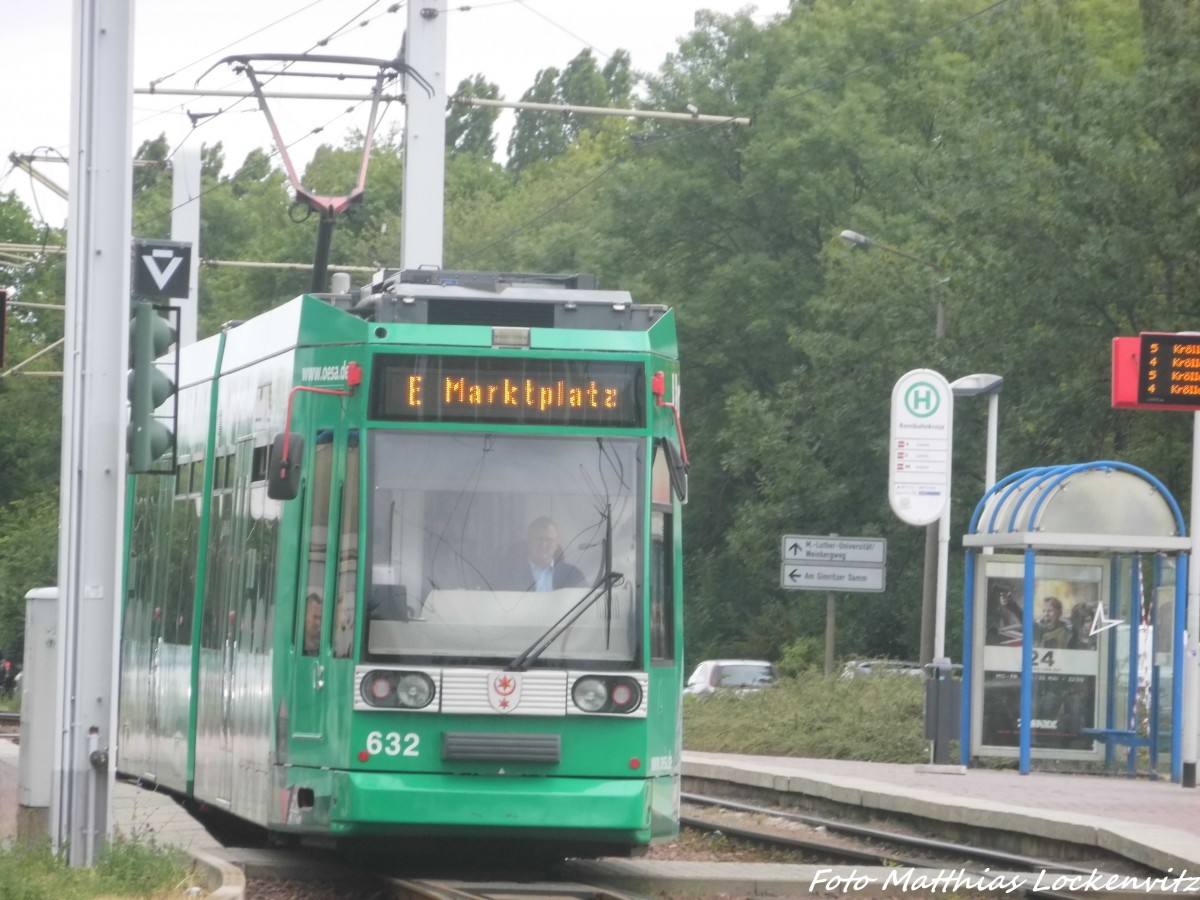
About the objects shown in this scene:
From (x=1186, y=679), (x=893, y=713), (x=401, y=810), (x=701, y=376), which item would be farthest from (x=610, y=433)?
(x=701, y=376)

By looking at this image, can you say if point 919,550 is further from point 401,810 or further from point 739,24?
point 401,810

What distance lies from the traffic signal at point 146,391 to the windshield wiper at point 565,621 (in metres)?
1.98

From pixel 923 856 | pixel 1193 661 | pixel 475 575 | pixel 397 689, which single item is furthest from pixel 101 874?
pixel 1193 661

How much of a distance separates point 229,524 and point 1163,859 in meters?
5.56

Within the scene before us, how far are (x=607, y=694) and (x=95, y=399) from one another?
279 centimetres

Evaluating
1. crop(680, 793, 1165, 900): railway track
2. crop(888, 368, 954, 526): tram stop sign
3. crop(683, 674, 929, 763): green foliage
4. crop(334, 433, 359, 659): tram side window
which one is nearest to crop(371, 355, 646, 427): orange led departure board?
crop(334, 433, 359, 659): tram side window

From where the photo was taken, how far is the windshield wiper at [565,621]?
10609 mm

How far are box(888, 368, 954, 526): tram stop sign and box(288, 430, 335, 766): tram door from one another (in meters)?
12.0

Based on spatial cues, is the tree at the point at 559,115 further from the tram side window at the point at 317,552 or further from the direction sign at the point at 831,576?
the tram side window at the point at 317,552

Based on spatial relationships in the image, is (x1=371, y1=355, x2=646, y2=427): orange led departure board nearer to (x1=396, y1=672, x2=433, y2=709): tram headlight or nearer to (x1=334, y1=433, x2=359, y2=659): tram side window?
(x1=334, y1=433, x2=359, y2=659): tram side window

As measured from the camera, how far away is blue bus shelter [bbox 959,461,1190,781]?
20.2m

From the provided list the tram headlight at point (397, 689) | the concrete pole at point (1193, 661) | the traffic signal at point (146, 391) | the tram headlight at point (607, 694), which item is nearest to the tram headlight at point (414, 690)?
the tram headlight at point (397, 689)

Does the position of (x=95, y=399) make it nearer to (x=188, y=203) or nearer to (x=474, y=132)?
(x=188, y=203)

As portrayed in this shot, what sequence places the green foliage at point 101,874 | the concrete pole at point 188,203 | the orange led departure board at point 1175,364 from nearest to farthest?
the green foliage at point 101,874 < the orange led departure board at point 1175,364 < the concrete pole at point 188,203
